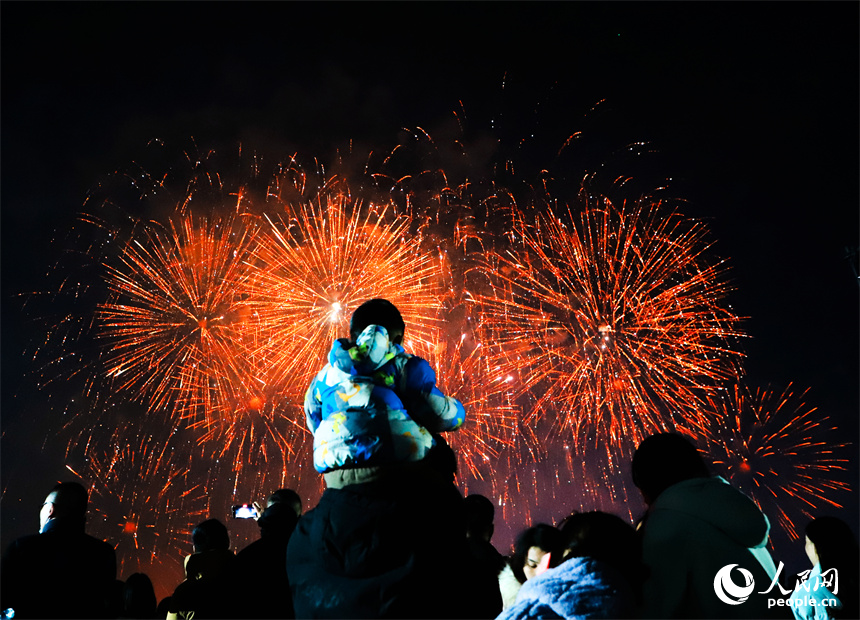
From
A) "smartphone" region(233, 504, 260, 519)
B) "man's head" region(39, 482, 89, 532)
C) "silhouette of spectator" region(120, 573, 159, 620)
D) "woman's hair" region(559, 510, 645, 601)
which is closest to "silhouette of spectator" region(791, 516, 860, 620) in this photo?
"woman's hair" region(559, 510, 645, 601)

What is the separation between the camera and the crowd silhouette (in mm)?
3064

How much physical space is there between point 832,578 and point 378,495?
3.74 meters

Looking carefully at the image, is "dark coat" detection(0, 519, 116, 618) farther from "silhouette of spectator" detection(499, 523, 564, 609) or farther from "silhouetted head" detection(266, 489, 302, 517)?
"silhouette of spectator" detection(499, 523, 564, 609)

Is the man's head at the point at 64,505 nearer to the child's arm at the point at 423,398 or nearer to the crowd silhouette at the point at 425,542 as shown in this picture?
the crowd silhouette at the point at 425,542

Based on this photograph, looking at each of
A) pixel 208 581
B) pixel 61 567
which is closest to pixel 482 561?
pixel 208 581

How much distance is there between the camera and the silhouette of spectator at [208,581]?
13.0ft

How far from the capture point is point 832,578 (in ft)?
15.4

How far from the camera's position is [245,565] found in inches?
162

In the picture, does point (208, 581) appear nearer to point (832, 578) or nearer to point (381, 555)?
point (381, 555)

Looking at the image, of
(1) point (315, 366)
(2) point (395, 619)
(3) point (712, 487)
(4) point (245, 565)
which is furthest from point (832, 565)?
(1) point (315, 366)

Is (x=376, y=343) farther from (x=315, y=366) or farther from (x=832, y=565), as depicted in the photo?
(x=315, y=366)

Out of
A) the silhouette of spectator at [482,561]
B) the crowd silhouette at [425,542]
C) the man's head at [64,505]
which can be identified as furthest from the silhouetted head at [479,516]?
the man's head at [64,505]

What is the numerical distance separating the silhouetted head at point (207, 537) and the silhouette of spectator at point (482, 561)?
108 inches

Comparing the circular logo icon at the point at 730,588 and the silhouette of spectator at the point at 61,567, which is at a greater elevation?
the silhouette of spectator at the point at 61,567
